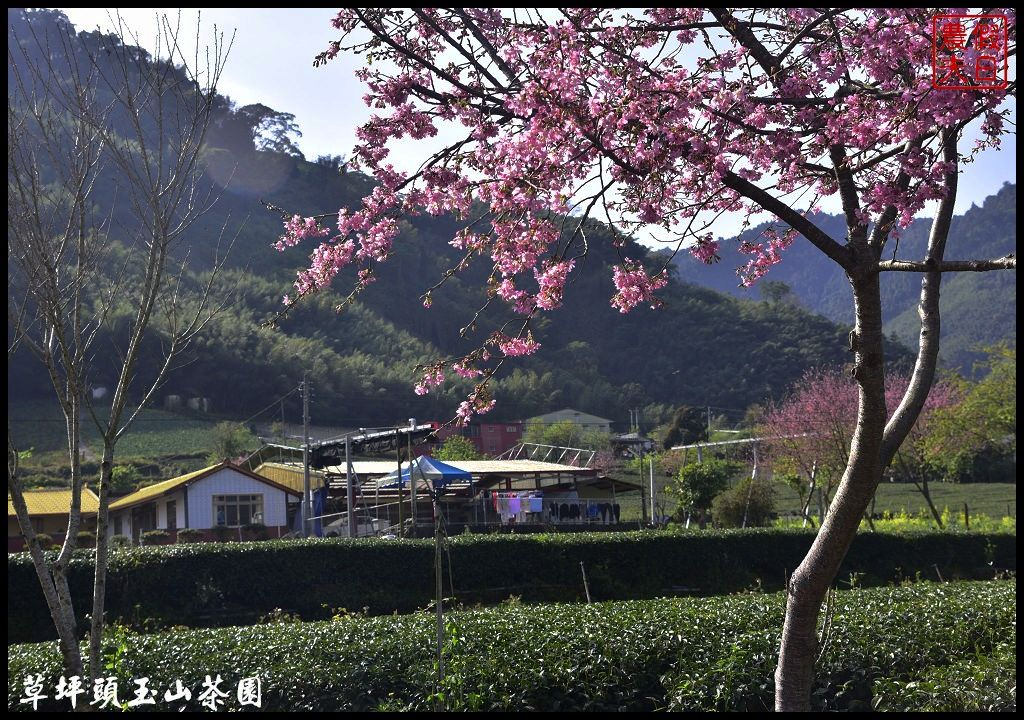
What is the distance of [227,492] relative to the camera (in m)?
28.8

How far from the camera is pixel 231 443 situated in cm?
4775

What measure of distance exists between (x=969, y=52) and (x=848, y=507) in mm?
2116

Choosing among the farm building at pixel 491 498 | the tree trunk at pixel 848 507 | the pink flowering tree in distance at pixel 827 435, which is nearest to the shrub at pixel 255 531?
the farm building at pixel 491 498

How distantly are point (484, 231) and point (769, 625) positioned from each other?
381 cm

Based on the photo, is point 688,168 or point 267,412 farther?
point 267,412

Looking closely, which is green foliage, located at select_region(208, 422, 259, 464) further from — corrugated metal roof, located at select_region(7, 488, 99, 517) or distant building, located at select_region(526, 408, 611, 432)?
distant building, located at select_region(526, 408, 611, 432)

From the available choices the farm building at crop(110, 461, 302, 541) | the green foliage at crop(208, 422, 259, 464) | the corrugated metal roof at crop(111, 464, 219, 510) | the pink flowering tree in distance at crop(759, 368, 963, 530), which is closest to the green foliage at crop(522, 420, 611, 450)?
the green foliage at crop(208, 422, 259, 464)

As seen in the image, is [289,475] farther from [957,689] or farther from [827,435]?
[957,689]

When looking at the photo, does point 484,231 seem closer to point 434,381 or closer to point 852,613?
point 434,381

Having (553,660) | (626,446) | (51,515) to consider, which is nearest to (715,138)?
(553,660)

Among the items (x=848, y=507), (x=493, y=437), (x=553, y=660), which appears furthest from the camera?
(x=493, y=437)

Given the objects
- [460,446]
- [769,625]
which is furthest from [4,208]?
[460,446]

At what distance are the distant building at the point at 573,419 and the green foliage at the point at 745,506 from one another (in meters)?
36.9

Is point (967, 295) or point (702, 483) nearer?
point (702, 483)
